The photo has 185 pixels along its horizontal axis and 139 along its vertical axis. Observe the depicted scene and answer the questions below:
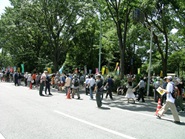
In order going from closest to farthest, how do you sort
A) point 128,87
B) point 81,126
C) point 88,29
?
1. point 81,126
2. point 128,87
3. point 88,29

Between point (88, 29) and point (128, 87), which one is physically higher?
point (88, 29)

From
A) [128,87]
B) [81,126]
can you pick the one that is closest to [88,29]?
[128,87]

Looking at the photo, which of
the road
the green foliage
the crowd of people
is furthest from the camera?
the green foliage

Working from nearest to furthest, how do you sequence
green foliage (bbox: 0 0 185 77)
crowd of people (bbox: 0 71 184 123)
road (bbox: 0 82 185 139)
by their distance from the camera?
road (bbox: 0 82 185 139)
crowd of people (bbox: 0 71 184 123)
green foliage (bbox: 0 0 185 77)

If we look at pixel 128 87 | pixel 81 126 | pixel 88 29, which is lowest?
pixel 81 126

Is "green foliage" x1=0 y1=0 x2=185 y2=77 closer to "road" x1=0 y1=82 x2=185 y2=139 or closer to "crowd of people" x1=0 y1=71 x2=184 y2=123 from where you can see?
"crowd of people" x1=0 y1=71 x2=184 y2=123

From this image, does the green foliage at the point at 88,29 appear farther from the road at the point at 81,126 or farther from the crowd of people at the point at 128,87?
the road at the point at 81,126

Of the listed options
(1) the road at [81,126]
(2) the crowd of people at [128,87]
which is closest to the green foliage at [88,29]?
(2) the crowd of people at [128,87]

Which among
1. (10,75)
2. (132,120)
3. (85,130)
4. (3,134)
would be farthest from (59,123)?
(10,75)

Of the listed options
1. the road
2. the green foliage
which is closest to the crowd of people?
the road

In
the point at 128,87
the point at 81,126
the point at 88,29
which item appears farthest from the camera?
the point at 88,29

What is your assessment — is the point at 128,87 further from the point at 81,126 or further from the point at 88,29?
the point at 88,29

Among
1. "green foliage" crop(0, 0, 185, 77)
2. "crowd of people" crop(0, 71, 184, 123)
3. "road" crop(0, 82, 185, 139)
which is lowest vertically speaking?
"road" crop(0, 82, 185, 139)

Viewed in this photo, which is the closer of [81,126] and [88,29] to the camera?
[81,126]
